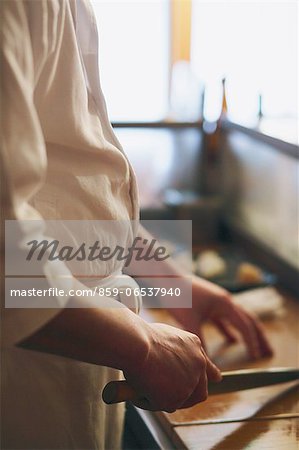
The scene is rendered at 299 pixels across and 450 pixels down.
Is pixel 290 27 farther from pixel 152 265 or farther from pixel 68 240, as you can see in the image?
pixel 68 240

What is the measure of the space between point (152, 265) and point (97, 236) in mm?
344

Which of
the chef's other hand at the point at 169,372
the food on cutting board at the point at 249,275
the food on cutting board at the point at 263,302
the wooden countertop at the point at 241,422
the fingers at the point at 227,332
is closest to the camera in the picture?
the chef's other hand at the point at 169,372

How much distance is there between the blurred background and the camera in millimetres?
1854

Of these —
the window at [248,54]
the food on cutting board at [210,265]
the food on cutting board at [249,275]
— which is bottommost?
the food on cutting board at [210,265]

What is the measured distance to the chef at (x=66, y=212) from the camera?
1.92 feet

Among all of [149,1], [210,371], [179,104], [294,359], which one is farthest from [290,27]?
[210,371]

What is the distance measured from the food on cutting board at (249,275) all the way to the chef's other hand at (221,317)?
0.95 ft

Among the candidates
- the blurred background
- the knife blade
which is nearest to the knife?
the knife blade

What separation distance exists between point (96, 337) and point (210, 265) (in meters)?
1.08

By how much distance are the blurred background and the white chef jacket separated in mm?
110

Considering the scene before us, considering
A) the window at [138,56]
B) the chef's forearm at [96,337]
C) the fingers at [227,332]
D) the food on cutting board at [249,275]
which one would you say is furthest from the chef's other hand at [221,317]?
the window at [138,56]

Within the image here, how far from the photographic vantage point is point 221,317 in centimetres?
122

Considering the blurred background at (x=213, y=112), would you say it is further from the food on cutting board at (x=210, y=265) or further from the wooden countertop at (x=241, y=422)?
the wooden countertop at (x=241, y=422)

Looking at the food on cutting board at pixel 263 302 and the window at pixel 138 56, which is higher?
the window at pixel 138 56
